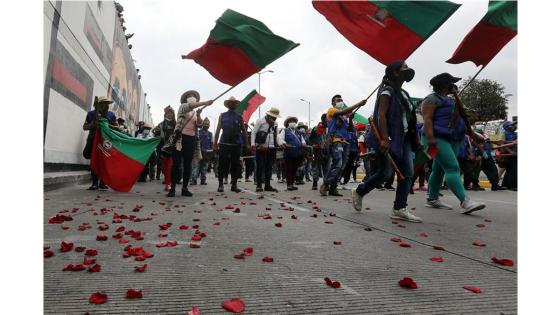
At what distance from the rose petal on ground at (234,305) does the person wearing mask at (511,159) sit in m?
11.3

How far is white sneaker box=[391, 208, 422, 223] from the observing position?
4942 millimetres

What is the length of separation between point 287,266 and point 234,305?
0.80m

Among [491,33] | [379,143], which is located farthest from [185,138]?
[491,33]

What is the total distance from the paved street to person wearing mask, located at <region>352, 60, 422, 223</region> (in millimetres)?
471

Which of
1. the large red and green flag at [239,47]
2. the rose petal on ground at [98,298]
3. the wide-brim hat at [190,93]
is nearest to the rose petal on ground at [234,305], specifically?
the rose petal on ground at [98,298]

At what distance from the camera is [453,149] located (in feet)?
18.9

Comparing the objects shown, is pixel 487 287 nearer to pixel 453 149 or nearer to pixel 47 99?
pixel 453 149

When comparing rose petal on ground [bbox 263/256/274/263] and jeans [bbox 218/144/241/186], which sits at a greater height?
jeans [bbox 218/144/241/186]

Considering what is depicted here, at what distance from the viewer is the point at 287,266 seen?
2.68 meters

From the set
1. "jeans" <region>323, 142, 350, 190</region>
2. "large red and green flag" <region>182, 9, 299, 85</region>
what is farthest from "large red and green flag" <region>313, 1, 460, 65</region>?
"jeans" <region>323, 142, 350, 190</region>

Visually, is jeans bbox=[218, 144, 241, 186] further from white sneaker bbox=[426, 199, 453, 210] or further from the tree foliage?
the tree foliage

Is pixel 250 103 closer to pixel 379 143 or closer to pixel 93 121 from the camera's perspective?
pixel 93 121

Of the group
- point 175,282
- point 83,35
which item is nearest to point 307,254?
point 175,282

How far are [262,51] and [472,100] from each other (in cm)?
4772
